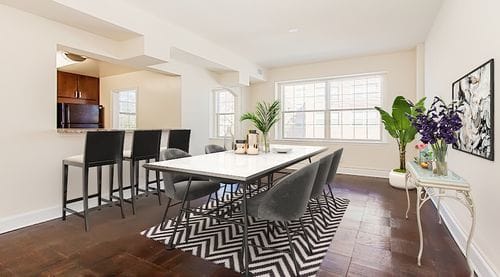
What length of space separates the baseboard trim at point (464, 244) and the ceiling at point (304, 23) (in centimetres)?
255

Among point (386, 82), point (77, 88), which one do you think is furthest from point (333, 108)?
point (77, 88)

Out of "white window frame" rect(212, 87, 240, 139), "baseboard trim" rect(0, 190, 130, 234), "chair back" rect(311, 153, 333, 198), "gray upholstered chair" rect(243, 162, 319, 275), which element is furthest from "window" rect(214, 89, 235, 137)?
"gray upholstered chair" rect(243, 162, 319, 275)

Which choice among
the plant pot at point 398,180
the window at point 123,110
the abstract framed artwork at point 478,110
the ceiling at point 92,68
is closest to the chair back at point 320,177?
the abstract framed artwork at point 478,110

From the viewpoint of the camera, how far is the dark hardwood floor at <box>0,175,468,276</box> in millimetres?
1947

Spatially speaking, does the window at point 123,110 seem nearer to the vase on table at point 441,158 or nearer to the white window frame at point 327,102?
the white window frame at point 327,102

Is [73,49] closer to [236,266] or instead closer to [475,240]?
[236,266]

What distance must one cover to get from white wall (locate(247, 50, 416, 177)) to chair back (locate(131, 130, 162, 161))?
392 centimetres

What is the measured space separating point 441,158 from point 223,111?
4947 mm

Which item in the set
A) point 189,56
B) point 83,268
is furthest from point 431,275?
point 189,56

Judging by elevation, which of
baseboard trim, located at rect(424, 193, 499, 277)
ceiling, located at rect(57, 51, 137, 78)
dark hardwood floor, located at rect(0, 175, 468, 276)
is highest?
ceiling, located at rect(57, 51, 137, 78)

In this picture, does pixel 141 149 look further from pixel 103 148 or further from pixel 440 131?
pixel 440 131

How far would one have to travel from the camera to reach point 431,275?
1.89 m

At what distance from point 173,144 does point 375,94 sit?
4.36 m

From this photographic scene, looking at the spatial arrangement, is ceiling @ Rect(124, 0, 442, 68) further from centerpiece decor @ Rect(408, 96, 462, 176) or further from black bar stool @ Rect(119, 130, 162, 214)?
centerpiece decor @ Rect(408, 96, 462, 176)
